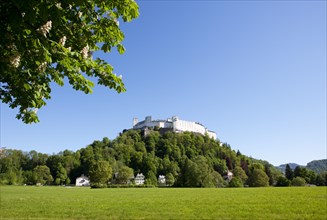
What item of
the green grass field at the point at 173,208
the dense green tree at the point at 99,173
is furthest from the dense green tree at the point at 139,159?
the green grass field at the point at 173,208

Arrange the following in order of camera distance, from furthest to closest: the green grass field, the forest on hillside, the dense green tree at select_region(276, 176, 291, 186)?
the dense green tree at select_region(276, 176, 291, 186)
the forest on hillside
the green grass field

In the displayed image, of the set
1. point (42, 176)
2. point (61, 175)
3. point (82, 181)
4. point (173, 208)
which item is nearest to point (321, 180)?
point (82, 181)

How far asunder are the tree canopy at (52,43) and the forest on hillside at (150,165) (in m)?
81.8

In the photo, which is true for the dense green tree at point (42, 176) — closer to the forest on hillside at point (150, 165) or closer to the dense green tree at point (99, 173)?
the forest on hillside at point (150, 165)

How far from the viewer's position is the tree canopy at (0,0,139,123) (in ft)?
16.2

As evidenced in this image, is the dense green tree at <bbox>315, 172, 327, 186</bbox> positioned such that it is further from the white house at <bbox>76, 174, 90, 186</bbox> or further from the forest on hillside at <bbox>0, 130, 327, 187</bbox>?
the white house at <bbox>76, 174, 90, 186</bbox>

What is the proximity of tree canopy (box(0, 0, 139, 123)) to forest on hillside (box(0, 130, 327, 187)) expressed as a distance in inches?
3221

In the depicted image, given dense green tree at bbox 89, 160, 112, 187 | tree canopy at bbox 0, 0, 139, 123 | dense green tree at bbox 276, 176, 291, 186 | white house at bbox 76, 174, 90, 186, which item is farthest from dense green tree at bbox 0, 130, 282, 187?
tree canopy at bbox 0, 0, 139, 123

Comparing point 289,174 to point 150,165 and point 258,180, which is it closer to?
point 258,180

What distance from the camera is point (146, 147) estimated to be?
16712 cm

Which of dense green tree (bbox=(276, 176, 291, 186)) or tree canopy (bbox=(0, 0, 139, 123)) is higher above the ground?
tree canopy (bbox=(0, 0, 139, 123))

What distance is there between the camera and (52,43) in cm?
551

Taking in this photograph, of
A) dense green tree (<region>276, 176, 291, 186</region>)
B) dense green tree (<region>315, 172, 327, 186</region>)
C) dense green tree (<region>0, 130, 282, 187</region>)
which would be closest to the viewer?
dense green tree (<region>276, 176, 291, 186</region>)

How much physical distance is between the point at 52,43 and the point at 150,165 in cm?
14198
